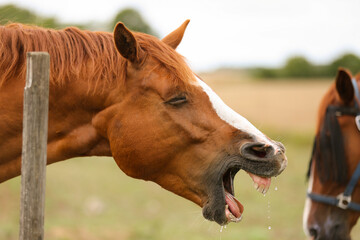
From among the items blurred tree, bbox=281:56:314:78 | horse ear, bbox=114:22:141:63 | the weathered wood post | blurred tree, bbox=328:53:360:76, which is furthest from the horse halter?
blurred tree, bbox=281:56:314:78

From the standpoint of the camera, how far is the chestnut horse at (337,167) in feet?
13.7

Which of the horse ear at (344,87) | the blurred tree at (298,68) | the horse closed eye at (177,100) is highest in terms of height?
the horse closed eye at (177,100)

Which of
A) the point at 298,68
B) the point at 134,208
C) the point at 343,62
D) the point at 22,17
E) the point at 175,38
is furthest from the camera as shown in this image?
the point at 298,68

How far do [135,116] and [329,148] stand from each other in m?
2.41

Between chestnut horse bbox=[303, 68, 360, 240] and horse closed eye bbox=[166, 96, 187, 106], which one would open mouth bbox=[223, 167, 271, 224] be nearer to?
horse closed eye bbox=[166, 96, 187, 106]

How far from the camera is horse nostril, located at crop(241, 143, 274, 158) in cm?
252

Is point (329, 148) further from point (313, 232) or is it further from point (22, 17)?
point (22, 17)

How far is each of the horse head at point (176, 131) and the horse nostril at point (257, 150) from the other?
0.04 feet

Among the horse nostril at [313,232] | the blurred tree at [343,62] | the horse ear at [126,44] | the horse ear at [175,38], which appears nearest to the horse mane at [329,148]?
the horse nostril at [313,232]

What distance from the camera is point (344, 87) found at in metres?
4.31

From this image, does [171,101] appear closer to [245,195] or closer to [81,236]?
[81,236]

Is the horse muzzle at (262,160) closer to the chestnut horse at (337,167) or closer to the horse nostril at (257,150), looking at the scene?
the horse nostril at (257,150)

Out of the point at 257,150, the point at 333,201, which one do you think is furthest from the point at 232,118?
the point at 333,201

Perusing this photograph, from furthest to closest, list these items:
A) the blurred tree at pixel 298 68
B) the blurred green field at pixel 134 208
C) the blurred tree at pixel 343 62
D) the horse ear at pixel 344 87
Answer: the blurred tree at pixel 298 68
the blurred tree at pixel 343 62
the blurred green field at pixel 134 208
the horse ear at pixel 344 87
